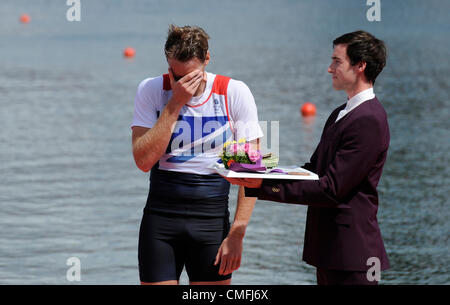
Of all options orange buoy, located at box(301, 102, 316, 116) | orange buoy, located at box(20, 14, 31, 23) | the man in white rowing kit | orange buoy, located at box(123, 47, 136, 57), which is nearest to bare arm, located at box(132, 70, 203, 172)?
the man in white rowing kit

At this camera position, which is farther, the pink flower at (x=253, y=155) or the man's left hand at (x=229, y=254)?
the man's left hand at (x=229, y=254)

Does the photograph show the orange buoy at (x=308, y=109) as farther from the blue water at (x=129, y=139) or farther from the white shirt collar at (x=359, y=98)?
the white shirt collar at (x=359, y=98)

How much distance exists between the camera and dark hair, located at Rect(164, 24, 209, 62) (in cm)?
390

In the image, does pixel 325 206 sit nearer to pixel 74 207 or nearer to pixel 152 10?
pixel 74 207

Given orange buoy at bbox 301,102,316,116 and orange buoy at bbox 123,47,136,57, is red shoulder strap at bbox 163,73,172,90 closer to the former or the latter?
orange buoy at bbox 301,102,316,116

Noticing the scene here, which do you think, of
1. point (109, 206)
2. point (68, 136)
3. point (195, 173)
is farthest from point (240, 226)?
point (68, 136)

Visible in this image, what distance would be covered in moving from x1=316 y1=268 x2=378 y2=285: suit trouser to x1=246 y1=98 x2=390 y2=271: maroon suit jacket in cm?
3

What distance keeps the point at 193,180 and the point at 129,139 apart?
30.9 feet

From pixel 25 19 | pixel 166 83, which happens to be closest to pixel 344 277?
pixel 166 83

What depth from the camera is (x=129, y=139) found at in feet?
44.2

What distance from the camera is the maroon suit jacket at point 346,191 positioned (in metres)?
3.61

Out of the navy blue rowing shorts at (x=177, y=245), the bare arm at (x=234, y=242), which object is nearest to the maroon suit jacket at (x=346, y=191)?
the bare arm at (x=234, y=242)

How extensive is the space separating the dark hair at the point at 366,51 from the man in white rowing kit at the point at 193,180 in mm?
631

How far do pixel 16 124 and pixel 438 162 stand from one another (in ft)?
24.3
